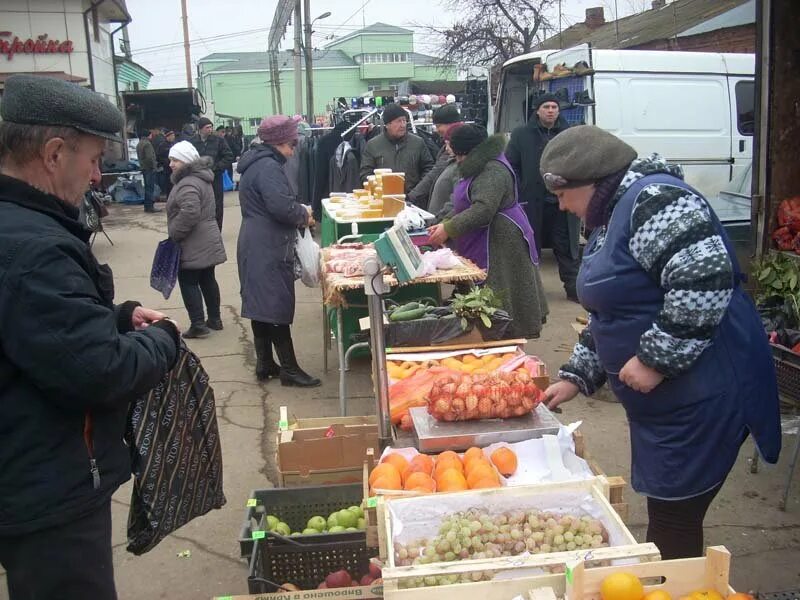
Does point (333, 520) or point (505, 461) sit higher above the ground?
point (505, 461)

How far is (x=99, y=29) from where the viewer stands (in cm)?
2191

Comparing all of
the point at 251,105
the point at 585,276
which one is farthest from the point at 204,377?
the point at 251,105

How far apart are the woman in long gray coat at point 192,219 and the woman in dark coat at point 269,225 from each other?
1224mm

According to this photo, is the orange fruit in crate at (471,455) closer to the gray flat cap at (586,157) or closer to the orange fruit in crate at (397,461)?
the orange fruit in crate at (397,461)

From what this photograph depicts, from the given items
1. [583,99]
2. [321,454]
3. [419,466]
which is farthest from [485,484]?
[583,99]

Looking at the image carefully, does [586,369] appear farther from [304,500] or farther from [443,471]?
[304,500]

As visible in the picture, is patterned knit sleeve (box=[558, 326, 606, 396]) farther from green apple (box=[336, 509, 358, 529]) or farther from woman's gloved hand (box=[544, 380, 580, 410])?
green apple (box=[336, 509, 358, 529])

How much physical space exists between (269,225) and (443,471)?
3264mm

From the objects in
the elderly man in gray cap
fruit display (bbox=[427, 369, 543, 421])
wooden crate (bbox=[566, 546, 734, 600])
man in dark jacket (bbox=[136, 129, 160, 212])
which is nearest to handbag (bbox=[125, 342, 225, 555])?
the elderly man in gray cap

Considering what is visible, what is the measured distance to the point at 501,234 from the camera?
17.3 ft

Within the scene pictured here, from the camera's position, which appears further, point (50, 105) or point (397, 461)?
point (397, 461)

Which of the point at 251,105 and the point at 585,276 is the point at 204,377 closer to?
the point at 585,276

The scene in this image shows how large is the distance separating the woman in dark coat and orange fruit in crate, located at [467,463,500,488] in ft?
10.5

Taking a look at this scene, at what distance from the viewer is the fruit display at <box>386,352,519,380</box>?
3861mm
